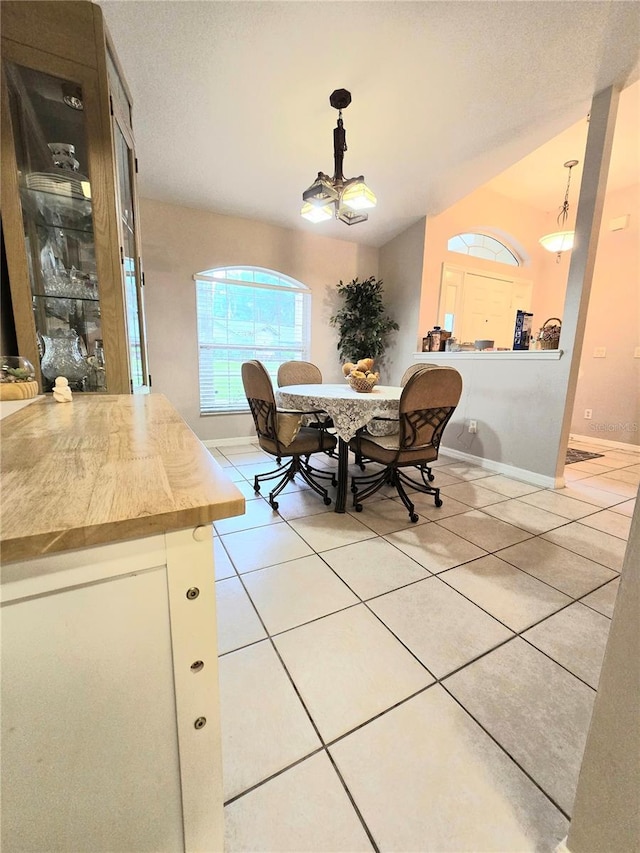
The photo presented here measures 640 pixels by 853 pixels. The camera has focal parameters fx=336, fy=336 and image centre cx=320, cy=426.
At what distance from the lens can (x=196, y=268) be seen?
11.5 ft

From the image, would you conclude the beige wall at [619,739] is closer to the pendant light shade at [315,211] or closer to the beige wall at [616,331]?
the pendant light shade at [315,211]

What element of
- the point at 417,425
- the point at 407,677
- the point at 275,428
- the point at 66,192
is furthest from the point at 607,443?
the point at 66,192

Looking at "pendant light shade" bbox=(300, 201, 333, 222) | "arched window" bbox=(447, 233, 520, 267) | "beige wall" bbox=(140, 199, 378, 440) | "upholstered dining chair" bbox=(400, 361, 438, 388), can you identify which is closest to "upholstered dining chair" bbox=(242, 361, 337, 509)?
"upholstered dining chair" bbox=(400, 361, 438, 388)

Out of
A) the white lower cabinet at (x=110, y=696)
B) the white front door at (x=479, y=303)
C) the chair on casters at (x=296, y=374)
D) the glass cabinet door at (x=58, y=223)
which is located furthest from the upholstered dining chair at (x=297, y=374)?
the white lower cabinet at (x=110, y=696)

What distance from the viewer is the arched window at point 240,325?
3711 mm

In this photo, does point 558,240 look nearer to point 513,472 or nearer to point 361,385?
point 513,472

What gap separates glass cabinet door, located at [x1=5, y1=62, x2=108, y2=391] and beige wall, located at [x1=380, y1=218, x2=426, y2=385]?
3280 millimetres

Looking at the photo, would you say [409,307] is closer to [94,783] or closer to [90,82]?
[90,82]

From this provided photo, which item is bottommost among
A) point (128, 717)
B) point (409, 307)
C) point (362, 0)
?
point (128, 717)

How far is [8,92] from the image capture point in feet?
4.35

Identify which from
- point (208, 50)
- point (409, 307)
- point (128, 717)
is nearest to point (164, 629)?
point (128, 717)

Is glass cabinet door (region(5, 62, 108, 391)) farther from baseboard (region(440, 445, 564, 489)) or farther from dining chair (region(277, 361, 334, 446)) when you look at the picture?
baseboard (region(440, 445, 564, 489))

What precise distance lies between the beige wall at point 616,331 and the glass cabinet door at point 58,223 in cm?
554

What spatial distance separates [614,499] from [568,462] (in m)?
1.09
